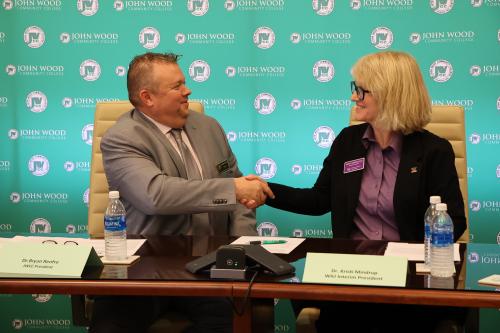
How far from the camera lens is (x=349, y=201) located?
3.17 meters

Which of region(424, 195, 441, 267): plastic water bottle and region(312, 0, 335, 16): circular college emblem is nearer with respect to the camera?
region(424, 195, 441, 267): plastic water bottle

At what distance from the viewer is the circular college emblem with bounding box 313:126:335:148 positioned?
5211 mm

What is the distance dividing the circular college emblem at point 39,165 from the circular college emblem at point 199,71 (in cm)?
122

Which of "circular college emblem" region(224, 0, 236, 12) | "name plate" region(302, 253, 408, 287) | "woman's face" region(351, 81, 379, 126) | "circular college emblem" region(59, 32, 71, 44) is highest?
"circular college emblem" region(224, 0, 236, 12)

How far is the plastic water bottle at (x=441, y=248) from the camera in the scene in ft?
7.27

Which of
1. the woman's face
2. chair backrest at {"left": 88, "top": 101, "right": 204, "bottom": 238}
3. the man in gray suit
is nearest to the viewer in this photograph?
the man in gray suit

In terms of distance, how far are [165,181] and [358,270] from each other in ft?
3.82

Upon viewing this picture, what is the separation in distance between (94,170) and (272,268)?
1.65 meters

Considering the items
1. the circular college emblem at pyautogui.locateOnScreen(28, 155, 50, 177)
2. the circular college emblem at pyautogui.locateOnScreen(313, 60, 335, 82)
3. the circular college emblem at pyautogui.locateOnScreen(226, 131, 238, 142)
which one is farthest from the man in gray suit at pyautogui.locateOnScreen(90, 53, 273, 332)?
the circular college emblem at pyautogui.locateOnScreen(28, 155, 50, 177)

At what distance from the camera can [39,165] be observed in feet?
17.7

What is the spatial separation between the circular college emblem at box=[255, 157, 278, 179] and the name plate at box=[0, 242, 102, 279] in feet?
9.66

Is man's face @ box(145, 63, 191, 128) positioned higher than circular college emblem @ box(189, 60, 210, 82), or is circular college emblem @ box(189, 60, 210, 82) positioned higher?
circular college emblem @ box(189, 60, 210, 82)

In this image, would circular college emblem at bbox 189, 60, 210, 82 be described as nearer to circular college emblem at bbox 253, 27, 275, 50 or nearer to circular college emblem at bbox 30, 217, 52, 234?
circular college emblem at bbox 253, 27, 275, 50

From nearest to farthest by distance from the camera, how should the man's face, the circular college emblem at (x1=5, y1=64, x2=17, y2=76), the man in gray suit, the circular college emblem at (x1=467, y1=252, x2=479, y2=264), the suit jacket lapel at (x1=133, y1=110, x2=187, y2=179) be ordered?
the circular college emblem at (x1=467, y1=252, x2=479, y2=264)
the man in gray suit
the suit jacket lapel at (x1=133, y1=110, x2=187, y2=179)
the man's face
the circular college emblem at (x1=5, y1=64, x2=17, y2=76)
